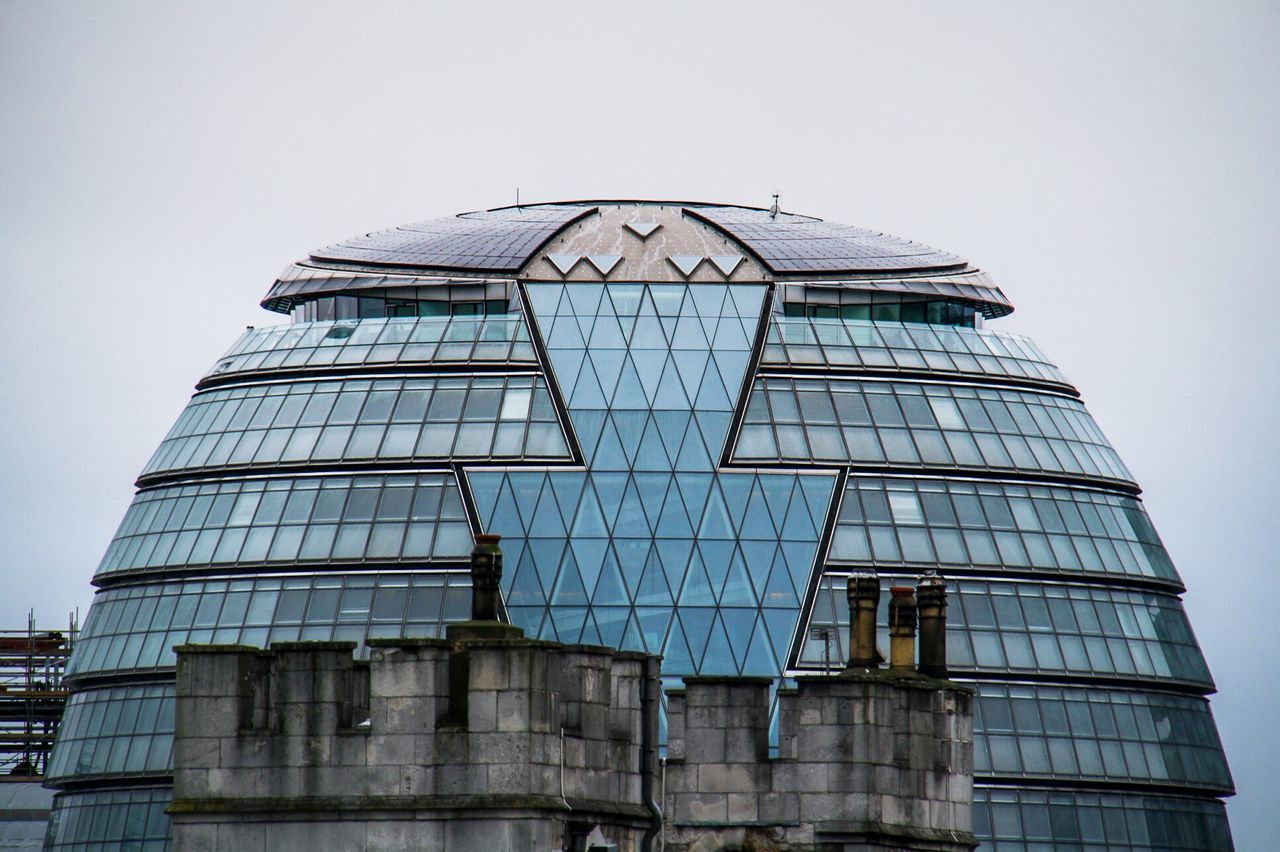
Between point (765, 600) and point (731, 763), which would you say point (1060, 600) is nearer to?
point (765, 600)

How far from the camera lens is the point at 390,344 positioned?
7531 cm

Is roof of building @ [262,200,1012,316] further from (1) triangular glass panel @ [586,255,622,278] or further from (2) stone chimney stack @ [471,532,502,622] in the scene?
(2) stone chimney stack @ [471,532,502,622]

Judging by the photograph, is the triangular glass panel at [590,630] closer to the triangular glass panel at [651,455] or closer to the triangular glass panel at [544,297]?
the triangular glass panel at [651,455]

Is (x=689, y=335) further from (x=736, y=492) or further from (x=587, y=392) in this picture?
(x=736, y=492)

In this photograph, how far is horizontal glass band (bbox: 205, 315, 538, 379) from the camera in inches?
2916

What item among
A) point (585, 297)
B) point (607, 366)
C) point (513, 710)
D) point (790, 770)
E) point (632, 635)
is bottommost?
point (513, 710)

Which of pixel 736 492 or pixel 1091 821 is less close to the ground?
pixel 736 492

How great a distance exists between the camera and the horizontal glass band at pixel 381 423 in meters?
71.7

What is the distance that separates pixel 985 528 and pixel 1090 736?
645 centimetres

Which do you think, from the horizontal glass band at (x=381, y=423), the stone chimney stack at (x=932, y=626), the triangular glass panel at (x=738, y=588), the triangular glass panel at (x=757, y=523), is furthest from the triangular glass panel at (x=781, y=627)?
the stone chimney stack at (x=932, y=626)

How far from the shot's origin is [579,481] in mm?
70562

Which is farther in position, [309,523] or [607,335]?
[607,335]

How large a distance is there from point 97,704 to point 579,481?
16232 millimetres

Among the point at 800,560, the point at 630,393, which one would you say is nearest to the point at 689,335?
the point at 630,393
